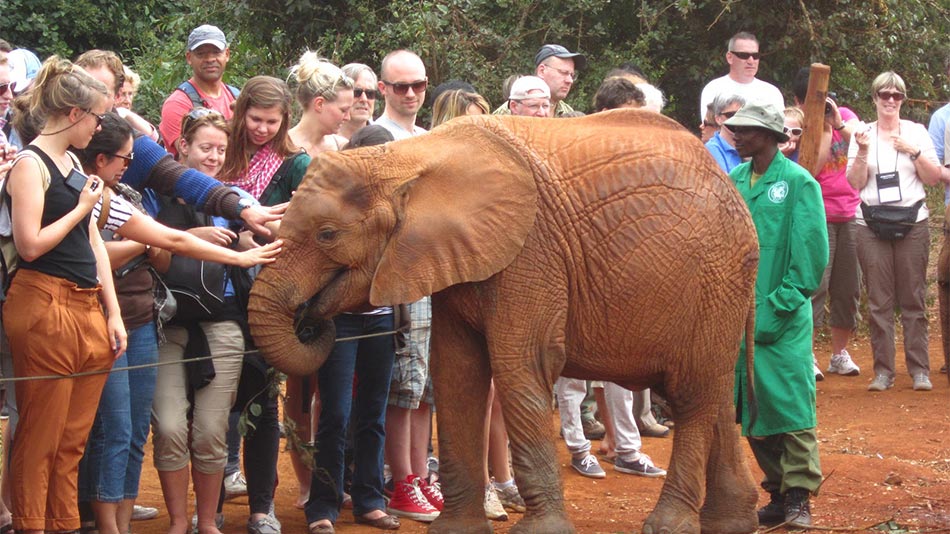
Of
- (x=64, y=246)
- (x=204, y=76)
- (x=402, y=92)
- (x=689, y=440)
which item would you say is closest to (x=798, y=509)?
(x=689, y=440)

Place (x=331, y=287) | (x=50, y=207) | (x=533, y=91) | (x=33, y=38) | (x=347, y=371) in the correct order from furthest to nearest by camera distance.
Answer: (x=33, y=38)
(x=533, y=91)
(x=347, y=371)
(x=331, y=287)
(x=50, y=207)

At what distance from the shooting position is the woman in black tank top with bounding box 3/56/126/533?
234 inches

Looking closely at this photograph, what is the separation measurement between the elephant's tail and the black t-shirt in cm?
324

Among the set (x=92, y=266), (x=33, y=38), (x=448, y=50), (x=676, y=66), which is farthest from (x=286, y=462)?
(x=33, y=38)

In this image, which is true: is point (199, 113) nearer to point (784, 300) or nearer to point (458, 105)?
point (458, 105)

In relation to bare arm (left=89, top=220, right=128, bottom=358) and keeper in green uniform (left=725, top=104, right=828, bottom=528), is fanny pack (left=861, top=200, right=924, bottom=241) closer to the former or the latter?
keeper in green uniform (left=725, top=104, right=828, bottom=528)

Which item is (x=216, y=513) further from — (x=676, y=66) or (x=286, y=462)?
(x=676, y=66)

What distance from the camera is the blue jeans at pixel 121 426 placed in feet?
21.0

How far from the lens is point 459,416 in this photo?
6.66 metres

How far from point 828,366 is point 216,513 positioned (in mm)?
7692

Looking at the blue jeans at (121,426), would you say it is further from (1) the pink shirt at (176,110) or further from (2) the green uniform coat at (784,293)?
(2) the green uniform coat at (784,293)

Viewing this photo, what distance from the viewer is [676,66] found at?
15.2 meters

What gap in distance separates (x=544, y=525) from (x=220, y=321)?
1.86 metres

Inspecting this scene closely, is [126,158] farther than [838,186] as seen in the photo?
No
